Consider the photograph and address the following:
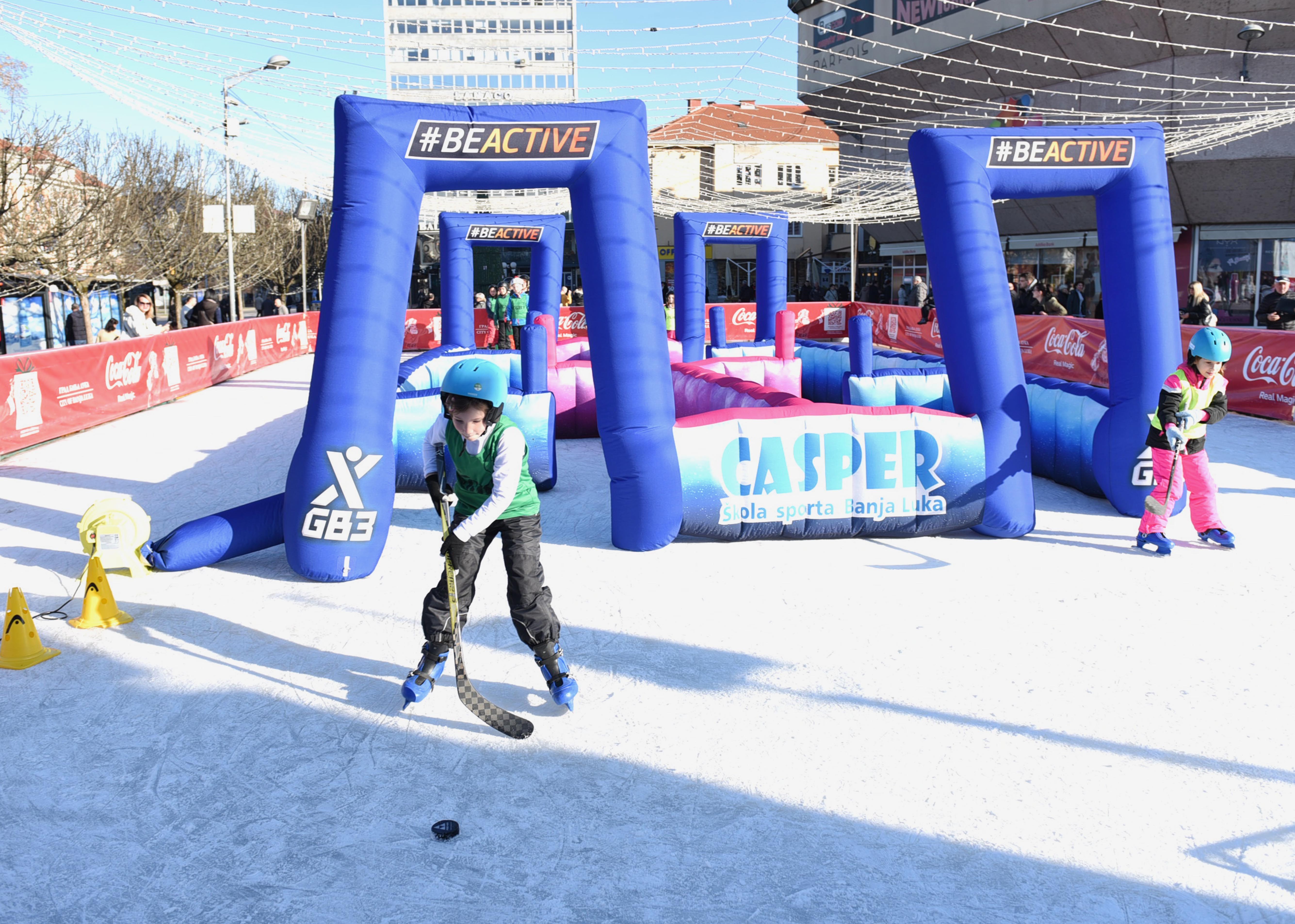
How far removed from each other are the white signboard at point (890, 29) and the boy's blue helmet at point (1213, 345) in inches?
650

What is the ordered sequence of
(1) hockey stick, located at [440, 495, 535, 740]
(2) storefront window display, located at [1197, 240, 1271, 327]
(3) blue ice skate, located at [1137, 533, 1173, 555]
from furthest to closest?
(2) storefront window display, located at [1197, 240, 1271, 327]
(3) blue ice skate, located at [1137, 533, 1173, 555]
(1) hockey stick, located at [440, 495, 535, 740]

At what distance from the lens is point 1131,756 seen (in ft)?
12.7

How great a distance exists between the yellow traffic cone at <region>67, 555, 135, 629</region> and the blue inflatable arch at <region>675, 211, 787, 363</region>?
11.2 m

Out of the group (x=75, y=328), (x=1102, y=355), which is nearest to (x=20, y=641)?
(x=1102, y=355)

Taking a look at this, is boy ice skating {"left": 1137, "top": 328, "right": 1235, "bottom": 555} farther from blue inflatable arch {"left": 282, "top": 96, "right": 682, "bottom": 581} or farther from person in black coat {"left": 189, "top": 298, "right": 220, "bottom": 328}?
person in black coat {"left": 189, "top": 298, "right": 220, "bottom": 328}

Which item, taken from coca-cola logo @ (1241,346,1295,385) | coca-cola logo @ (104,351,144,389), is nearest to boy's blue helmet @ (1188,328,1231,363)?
coca-cola logo @ (1241,346,1295,385)

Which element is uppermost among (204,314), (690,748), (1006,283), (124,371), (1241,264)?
(1241,264)

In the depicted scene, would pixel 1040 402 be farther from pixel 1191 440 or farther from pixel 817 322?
pixel 817 322

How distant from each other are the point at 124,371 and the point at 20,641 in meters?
10.2

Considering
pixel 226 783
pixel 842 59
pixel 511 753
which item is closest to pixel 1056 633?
pixel 511 753

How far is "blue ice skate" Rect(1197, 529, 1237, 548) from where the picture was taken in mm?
6762

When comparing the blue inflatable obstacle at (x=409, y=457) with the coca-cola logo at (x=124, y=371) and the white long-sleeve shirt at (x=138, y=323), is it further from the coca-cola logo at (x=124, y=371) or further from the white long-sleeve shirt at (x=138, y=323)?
the white long-sleeve shirt at (x=138, y=323)

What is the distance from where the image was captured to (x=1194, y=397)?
657 centimetres

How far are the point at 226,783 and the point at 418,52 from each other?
245ft
